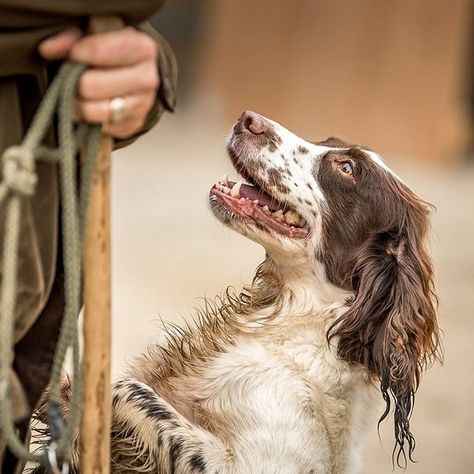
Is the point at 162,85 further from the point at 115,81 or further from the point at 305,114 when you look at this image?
the point at 305,114

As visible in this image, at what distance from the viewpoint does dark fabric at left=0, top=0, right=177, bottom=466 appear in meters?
2.30

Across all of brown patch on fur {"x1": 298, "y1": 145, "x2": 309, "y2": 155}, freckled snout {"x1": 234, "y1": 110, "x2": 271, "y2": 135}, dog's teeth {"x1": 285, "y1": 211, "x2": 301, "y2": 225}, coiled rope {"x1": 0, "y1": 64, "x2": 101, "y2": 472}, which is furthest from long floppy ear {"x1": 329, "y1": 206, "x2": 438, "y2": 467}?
coiled rope {"x1": 0, "y1": 64, "x2": 101, "y2": 472}

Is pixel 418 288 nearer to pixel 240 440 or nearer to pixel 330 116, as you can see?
pixel 240 440

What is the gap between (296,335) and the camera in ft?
12.4

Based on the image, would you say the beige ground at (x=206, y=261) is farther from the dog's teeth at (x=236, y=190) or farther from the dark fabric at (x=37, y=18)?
the dark fabric at (x=37, y=18)

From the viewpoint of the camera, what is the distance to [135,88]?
238 centimetres

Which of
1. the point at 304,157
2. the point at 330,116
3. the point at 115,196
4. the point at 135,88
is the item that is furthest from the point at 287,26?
the point at 135,88

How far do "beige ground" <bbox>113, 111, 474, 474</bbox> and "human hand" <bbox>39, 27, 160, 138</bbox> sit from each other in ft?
5.88

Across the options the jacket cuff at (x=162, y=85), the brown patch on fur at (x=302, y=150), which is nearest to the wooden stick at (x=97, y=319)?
the jacket cuff at (x=162, y=85)

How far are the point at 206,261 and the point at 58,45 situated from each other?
6.43 metres

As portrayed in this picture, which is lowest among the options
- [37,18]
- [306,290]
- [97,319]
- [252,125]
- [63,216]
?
[306,290]

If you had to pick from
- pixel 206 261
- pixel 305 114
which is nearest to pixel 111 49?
pixel 206 261

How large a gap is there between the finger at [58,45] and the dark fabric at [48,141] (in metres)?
0.01

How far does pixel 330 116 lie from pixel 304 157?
906 cm
